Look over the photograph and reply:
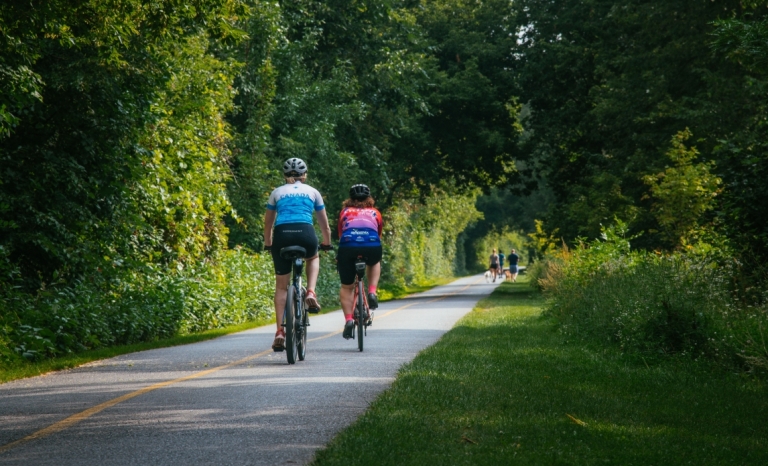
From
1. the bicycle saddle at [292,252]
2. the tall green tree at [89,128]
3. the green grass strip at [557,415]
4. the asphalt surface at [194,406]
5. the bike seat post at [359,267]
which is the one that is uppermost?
the tall green tree at [89,128]

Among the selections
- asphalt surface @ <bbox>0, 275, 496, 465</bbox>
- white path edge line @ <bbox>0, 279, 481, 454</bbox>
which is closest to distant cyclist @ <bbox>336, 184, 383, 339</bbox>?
asphalt surface @ <bbox>0, 275, 496, 465</bbox>

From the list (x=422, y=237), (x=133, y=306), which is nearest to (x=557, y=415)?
(x=133, y=306)

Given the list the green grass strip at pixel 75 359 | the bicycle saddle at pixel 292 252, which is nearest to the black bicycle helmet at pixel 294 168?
the bicycle saddle at pixel 292 252

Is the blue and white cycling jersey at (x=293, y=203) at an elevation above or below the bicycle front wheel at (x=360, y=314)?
above

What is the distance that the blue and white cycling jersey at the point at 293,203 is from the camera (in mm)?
11477

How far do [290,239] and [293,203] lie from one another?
0.43 meters

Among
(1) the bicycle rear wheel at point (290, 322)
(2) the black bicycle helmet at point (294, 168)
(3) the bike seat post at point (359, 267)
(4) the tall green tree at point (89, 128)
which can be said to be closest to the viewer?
(1) the bicycle rear wheel at point (290, 322)

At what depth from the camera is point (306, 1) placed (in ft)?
109

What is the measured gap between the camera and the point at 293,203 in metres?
11.5

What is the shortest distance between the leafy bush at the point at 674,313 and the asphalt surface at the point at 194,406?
3.02m

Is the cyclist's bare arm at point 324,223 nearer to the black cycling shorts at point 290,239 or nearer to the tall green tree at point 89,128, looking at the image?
the black cycling shorts at point 290,239

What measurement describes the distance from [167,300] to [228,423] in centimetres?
1106

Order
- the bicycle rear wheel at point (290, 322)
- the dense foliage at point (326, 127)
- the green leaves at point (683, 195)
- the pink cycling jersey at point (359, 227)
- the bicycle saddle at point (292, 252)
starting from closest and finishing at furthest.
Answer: the bicycle rear wheel at point (290, 322)
the bicycle saddle at point (292, 252)
the pink cycling jersey at point (359, 227)
the dense foliage at point (326, 127)
the green leaves at point (683, 195)

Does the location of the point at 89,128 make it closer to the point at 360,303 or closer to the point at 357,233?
A: the point at 357,233
